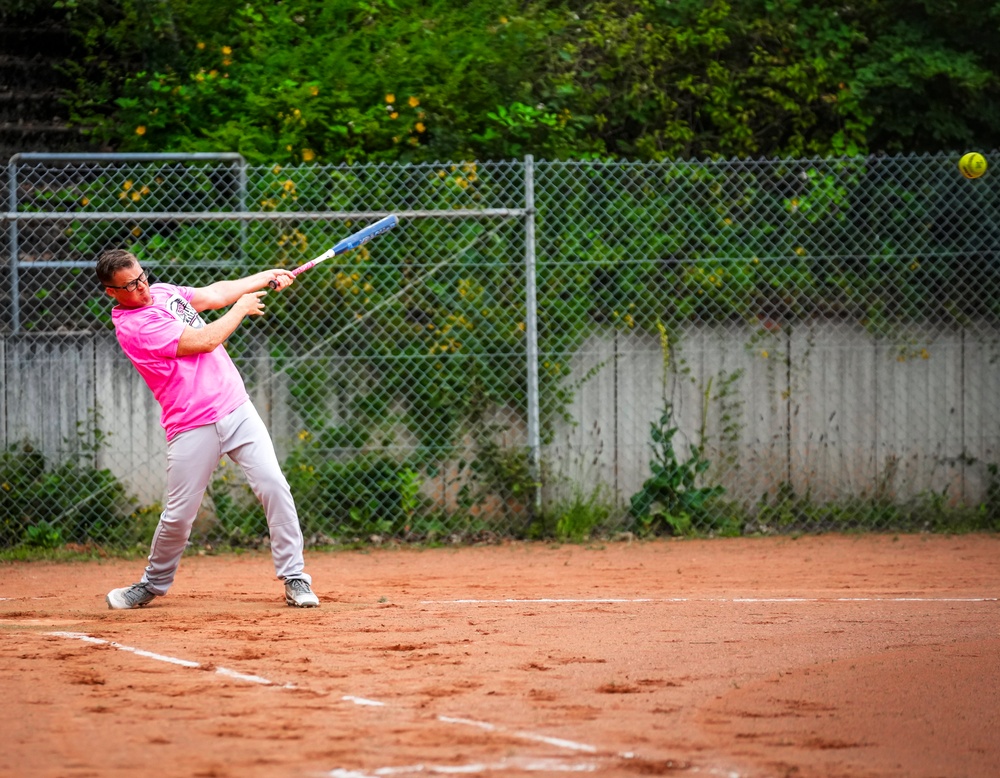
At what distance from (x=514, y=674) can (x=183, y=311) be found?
9.14ft

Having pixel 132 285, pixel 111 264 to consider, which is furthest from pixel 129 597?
pixel 111 264

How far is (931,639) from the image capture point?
233 inches

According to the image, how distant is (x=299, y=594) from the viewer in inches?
268

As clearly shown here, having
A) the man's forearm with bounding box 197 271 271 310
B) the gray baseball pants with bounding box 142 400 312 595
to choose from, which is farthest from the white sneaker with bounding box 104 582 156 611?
the man's forearm with bounding box 197 271 271 310

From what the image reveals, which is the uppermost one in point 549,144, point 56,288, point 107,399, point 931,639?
point 549,144

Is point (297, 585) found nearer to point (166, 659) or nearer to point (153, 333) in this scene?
point (166, 659)

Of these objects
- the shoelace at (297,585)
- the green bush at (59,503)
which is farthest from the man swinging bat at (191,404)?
the green bush at (59,503)

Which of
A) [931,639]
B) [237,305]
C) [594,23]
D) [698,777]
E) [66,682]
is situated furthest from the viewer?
[594,23]

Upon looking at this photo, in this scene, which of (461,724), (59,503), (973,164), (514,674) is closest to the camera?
(461,724)

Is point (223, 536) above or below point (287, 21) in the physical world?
below

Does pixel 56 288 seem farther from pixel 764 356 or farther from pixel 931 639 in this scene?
pixel 931 639

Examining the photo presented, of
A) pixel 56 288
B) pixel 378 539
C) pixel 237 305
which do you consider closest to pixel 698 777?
pixel 237 305

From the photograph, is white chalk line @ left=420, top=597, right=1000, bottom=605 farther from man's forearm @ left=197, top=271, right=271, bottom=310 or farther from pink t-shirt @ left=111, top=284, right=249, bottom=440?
man's forearm @ left=197, top=271, right=271, bottom=310

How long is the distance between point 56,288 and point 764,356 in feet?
18.5
